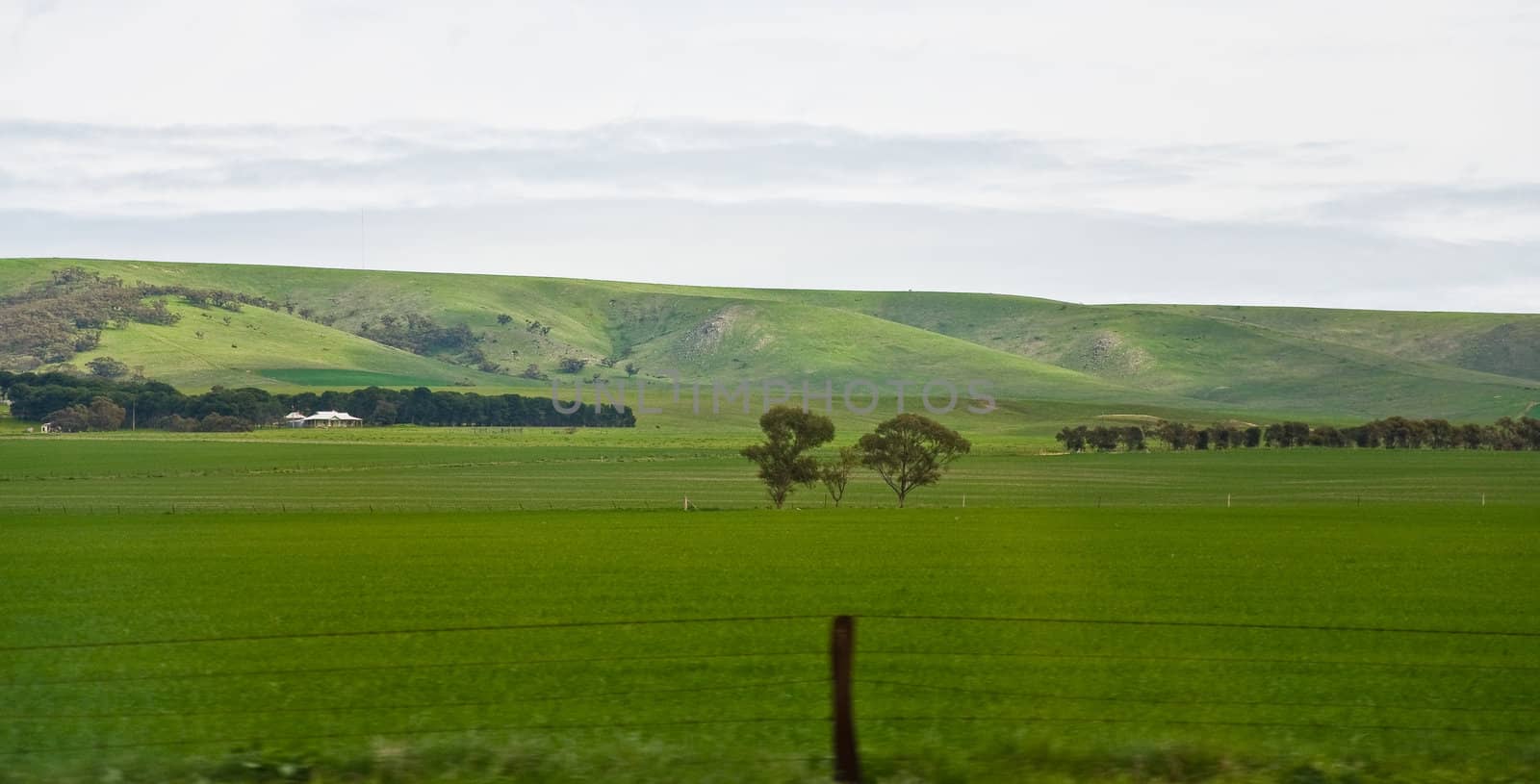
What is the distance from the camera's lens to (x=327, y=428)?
18350cm

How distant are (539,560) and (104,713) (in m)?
22.9

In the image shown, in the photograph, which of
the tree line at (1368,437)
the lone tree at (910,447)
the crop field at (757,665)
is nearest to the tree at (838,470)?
the lone tree at (910,447)

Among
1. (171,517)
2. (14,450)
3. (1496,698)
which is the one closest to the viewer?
(1496,698)

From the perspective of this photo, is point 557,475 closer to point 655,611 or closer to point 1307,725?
point 655,611

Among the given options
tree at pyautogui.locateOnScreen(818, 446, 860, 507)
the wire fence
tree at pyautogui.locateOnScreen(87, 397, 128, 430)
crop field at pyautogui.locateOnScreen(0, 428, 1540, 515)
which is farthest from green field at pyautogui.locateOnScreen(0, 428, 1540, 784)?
tree at pyautogui.locateOnScreen(87, 397, 128, 430)

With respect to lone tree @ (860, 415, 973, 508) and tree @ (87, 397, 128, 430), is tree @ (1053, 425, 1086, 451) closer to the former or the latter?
lone tree @ (860, 415, 973, 508)

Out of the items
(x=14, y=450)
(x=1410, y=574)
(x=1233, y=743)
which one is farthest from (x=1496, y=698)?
(x=14, y=450)

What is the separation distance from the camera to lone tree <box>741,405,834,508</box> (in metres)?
85.4

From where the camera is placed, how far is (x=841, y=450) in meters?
86.5

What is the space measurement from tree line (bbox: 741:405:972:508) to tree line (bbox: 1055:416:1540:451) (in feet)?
218

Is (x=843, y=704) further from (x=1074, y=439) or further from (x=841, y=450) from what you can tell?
(x=1074, y=439)

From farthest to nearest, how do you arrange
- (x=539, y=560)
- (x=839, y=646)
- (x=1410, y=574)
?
(x=539, y=560)
(x=1410, y=574)
(x=839, y=646)

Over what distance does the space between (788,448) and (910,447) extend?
22.7 ft

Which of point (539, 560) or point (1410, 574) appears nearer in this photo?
point (1410, 574)
